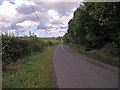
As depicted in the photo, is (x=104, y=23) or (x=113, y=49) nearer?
(x=104, y=23)

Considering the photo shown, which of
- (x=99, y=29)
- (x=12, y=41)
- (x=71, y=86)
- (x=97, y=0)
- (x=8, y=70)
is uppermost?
(x=97, y=0)

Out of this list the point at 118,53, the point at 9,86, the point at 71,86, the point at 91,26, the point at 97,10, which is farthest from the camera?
the point at 91,26

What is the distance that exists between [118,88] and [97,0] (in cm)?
608

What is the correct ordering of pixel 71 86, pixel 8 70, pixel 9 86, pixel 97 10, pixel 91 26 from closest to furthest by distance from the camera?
pixel 9 86, pixel 71 86, pixel 8 70, pixel 97 10, pixel 91 26

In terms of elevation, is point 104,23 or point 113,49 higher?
point 104,23

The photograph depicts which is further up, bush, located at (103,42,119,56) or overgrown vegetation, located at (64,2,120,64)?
overgrown vegetation, located at (64,2,120,64)

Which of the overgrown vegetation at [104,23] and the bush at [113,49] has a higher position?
the overgrown vegetation at [104,23]

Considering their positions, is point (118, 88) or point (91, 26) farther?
point (91, 26)

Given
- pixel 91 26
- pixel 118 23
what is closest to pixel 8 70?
pixel 118 23

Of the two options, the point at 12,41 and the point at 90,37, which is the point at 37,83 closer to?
the point at 12,41

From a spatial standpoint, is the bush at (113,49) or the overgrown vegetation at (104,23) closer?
the overgrown vegetation at (104,23)

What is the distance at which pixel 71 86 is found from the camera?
4574 mm

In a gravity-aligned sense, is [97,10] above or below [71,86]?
above

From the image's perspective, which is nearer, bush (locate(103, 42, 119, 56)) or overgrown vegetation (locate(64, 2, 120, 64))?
overgrown vegetation (locate(64, 2, 120, 64))
